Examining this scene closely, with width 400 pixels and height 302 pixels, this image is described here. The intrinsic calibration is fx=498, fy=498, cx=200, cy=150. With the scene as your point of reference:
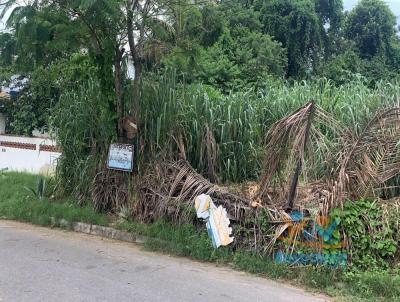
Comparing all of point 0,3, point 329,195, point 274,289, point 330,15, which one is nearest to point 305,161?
point 329,195

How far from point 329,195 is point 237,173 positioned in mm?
2531

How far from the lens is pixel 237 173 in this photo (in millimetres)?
9125

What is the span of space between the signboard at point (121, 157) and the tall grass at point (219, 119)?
1.04 ft

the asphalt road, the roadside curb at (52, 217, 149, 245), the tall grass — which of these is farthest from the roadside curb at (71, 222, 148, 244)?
the tall grass

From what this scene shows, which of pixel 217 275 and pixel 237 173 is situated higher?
pixel 237 173

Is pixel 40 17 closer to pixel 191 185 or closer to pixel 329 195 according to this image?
pixel 191 185

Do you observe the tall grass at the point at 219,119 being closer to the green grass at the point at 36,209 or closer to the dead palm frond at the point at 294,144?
the dead palm frond at the point at 294,144

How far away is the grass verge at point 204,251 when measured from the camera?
5.93 m

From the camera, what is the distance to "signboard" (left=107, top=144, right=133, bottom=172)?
920 cm

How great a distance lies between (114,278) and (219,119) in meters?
3.95

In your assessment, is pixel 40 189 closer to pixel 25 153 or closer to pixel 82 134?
pixel 82 134

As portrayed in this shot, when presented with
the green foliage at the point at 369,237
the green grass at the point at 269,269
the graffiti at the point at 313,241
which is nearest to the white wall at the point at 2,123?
the green grass at the point at 269,269

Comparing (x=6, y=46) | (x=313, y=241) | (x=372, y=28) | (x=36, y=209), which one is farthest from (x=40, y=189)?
(x=372, y=28)

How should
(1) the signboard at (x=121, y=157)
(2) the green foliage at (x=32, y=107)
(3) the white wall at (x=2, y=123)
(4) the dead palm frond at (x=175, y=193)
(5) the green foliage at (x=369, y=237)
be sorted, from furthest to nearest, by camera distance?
(3) the white wall at (x=2, y=123) → (2) the green foliage at (x=32, y=107) → (1) the signboard at (x=121, y=157) → (4) the dead palm frond at (x=175, y=193) → (5) the green foliage at (x=369, y=237)
